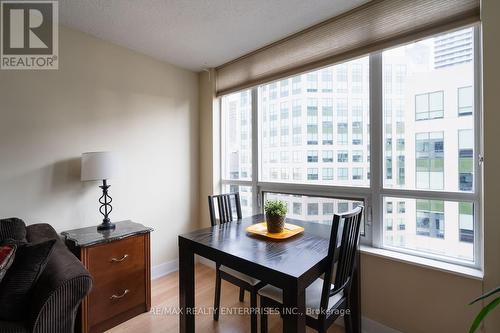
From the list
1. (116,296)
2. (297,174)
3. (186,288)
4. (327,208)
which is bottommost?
(116,296)

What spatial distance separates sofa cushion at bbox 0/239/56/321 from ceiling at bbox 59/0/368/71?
182 centimetres

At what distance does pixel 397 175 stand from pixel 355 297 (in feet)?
3.17

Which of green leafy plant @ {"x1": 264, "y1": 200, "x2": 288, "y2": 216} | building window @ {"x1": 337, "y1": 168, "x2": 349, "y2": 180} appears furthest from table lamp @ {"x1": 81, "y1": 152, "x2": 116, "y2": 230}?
building window @ {"x1": 337, "y1": 168, "x2": 349, "y2": 180}

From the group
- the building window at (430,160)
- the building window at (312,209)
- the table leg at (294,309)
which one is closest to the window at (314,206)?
the building window at (312,209)

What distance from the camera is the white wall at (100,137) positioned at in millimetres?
1998

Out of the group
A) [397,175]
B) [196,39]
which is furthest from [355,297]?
[196,39]

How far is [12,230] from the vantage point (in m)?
1.63

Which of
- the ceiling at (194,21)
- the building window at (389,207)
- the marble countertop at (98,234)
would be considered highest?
the ceiling at (194,21)

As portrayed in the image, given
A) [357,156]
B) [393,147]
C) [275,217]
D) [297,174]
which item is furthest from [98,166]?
[393,147]

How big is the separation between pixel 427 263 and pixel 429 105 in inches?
43.9

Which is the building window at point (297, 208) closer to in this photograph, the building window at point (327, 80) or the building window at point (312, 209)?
the building window at point (312, 209)

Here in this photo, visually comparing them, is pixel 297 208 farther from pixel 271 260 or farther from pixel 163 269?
pixel 163 269

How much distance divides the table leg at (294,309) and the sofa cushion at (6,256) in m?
1.52

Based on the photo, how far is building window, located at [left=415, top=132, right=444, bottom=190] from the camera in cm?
174
